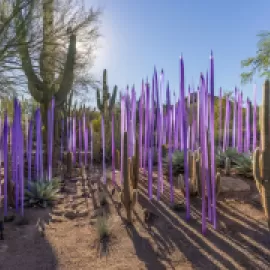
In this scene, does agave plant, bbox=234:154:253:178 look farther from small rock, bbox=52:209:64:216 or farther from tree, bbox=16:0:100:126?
tree, bbox=16:0:100:126

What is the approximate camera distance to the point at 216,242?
275 centimetres

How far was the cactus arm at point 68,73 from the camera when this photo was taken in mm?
7448

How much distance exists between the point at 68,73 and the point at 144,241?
5646 millimetres

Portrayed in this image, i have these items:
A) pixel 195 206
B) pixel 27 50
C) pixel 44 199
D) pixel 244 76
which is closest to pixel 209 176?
pixel 195 206

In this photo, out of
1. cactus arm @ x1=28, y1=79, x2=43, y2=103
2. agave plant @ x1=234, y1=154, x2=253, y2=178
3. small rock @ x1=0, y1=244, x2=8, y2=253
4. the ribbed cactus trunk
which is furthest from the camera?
cactus arm @ x1=28, y1=79, x2=43, y2=103

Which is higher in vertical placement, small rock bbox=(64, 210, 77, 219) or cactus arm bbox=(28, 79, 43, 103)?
cactus arm bbox=(28, 79, 43, 103)

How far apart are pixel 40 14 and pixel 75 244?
5.75 meters

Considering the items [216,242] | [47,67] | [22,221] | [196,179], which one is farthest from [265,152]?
[47,67]

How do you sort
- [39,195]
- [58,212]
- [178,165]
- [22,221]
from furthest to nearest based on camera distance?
[178,165] → [39,195] → [58,212] → [22,221]

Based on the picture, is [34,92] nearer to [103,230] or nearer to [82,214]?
[82,214]

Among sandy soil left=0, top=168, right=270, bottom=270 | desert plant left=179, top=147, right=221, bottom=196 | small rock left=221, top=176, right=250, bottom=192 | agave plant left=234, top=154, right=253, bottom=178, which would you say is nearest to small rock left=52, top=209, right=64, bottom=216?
sandy soil left=0, top=168, right=270, bottom=270

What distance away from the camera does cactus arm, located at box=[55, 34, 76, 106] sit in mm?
7448

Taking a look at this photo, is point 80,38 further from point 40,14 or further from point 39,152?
point 39,152

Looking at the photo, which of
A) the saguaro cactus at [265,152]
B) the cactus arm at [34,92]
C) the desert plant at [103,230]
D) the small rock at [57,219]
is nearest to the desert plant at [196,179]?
the saguaro cactus at [265,152]
